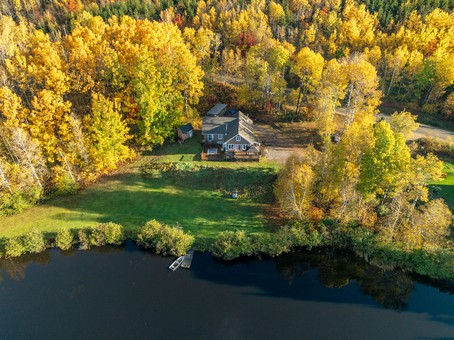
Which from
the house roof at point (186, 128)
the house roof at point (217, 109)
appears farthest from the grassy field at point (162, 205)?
the house roof at point (217, 109)

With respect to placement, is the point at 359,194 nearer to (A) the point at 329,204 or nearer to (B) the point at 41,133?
(A) the point at 329,204

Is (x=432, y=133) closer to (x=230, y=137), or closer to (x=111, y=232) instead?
(x=230, y=137)

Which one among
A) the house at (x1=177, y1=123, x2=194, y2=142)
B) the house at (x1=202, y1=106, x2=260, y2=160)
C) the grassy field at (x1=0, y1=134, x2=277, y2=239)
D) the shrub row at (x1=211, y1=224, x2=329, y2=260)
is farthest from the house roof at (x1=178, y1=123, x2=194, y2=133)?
the shrub row at (x1=211, y1=224, x2=329, y2=260)

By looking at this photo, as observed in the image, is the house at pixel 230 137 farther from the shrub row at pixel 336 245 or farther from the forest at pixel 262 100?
the shrub row at pixel 336 245

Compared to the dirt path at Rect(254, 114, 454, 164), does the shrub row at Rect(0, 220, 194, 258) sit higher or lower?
lower

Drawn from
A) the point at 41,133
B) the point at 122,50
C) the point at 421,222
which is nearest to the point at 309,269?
the point at 421,222

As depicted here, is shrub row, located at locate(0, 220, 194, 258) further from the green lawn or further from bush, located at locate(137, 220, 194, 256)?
the green lawn

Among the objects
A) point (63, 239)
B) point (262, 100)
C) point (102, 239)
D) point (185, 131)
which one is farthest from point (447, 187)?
point (63, 239)
